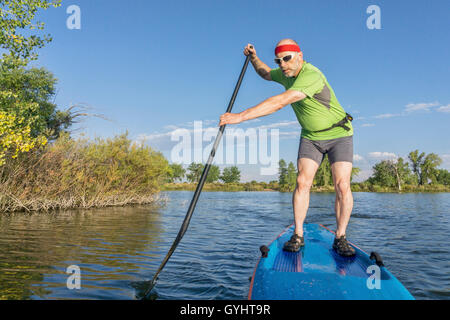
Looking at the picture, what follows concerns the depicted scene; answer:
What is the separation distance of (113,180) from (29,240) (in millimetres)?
12645

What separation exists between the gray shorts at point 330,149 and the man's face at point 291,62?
104cm

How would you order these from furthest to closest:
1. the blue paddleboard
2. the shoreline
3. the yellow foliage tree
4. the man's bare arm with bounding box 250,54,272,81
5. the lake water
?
the shoreline, the yellow foliage tree, the man's bare arm with bounding box 250,54,272,81, the lake water, the blue paddleboard

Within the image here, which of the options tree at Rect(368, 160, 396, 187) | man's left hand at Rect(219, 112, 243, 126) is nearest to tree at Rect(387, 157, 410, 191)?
tree at Rect(368, 160, 396, 187)

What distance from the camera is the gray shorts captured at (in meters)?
4.07

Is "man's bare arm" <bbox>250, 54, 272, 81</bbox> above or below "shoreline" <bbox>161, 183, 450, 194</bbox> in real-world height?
above

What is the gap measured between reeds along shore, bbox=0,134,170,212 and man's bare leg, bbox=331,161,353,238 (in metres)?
13.6

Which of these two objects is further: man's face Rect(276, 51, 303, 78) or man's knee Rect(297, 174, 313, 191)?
man's knee Rect(297, 174, 313, 191)

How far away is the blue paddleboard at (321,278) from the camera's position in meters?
2.66

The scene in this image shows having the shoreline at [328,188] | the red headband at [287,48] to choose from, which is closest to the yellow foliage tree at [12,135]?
the red headband at [287,48]

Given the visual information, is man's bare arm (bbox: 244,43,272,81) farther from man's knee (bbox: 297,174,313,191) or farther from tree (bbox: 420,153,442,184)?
tree (bbox: 420,153,442,184)

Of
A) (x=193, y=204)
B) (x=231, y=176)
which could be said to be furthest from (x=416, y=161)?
(x=193, y=204)

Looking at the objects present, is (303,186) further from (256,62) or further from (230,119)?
(256,62)
